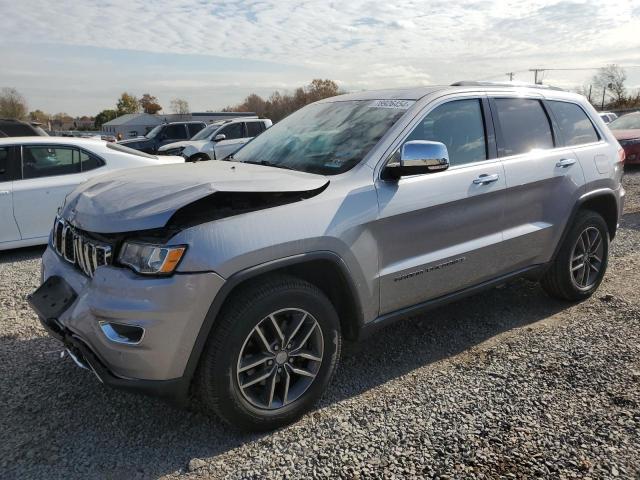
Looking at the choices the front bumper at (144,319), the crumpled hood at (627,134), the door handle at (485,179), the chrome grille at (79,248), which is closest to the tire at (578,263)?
the door handle at (485,179)

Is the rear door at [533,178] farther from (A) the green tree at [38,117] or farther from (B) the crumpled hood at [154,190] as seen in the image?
(A) the green tree at [38,117]

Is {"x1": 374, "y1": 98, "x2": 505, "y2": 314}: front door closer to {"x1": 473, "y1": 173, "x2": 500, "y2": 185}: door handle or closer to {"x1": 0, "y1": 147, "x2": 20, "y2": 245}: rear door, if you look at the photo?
{"x1": 473, "y1": 173, "x2": 500, "y2": 185}: door handle

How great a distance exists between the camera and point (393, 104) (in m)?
3.58

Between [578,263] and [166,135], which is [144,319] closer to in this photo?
[578,263]

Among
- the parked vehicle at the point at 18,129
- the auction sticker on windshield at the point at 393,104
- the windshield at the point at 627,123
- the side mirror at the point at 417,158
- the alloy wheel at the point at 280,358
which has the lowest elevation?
the alloy wheel at the point at 280,358

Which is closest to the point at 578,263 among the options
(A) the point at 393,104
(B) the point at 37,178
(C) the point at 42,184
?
(A) the point at 393,104

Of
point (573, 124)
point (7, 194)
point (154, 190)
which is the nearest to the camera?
point (154, 190)

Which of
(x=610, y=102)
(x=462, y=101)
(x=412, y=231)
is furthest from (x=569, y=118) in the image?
(x=610, y=102)

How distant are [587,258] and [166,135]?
58.1ft

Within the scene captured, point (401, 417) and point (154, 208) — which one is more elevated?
point (154, 208)

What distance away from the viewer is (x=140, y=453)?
276 centimetres

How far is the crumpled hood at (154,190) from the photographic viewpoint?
2.56 m

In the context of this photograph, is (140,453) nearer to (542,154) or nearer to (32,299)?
(32,299)

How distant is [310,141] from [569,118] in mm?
2343
